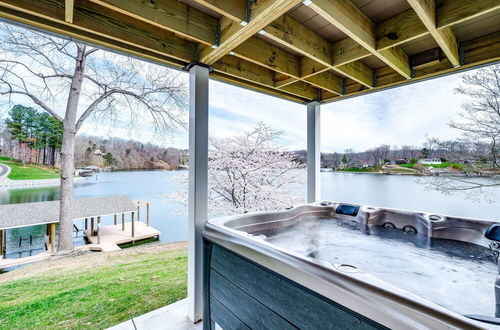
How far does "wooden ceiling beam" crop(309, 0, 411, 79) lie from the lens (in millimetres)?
1164

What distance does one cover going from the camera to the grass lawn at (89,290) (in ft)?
6.70

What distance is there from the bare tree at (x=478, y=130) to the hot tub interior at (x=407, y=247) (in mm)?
1893

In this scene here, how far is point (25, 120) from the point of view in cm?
288

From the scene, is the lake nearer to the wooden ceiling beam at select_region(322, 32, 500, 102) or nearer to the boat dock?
the boat dock

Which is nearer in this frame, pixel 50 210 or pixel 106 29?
pixel 106 29

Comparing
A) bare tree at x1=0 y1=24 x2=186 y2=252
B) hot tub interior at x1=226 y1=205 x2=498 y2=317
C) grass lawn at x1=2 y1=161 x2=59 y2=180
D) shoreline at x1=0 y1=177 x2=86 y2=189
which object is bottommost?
hot tub interior at x1=226 y1=205 x2=498 y2=317

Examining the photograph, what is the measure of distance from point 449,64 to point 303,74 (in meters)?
1.20

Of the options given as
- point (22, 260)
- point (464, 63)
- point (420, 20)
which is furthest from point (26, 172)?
point (464, 63)

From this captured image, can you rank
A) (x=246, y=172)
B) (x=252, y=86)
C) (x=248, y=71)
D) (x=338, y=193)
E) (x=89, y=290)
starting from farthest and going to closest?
(x=246, y=172) → (x=338, y=193) → (x=89, y=290) → (x=252, y=86) → (x=248, y=71)

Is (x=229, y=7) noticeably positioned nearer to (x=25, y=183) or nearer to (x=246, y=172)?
Result: (x=25, y=183)

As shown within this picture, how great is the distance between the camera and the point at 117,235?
5273mm

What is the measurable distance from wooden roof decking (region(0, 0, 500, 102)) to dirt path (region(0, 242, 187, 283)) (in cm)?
378

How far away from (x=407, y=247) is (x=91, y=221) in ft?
19.2

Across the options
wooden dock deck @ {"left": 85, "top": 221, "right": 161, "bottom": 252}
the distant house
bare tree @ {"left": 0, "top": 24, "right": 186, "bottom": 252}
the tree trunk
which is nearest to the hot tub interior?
the distant house
